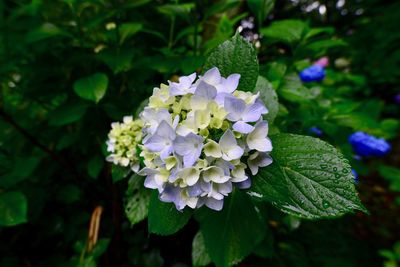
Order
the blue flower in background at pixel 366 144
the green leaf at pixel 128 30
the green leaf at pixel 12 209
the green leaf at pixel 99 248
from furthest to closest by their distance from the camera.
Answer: the blue flower in background at pixel 366 144 < the green leaf at pixel 128 30 < the green leaf at pixel 99 248 < the green leaf at pixel 12 209

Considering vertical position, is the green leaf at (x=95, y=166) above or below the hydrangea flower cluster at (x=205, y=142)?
above

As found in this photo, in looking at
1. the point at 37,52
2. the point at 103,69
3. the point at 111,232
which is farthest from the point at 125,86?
the point at 111,232

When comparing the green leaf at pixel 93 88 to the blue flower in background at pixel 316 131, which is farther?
the blue flower in background at pixel 316 131

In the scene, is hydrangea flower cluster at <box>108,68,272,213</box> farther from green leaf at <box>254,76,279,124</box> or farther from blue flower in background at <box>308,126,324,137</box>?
blue flower in background at <box>308,126,324,137</box>

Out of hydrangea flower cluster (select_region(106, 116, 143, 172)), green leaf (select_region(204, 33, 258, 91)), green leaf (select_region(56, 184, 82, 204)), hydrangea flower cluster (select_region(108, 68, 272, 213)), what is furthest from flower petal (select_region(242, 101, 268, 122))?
green leaf (select_region(56, 184, 82, 204))

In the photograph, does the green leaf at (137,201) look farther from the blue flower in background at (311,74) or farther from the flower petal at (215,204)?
the blue flower in background at (311,74)

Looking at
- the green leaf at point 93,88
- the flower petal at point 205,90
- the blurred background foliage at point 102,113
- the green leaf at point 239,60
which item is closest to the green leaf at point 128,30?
the blurred background foliage at point 102,113

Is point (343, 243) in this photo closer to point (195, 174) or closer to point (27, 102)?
point (195, 174)
